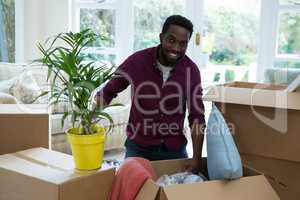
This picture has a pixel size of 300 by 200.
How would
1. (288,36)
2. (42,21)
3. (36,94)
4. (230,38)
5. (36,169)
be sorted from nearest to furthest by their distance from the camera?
(36,169), (36,94), (288,36), (42,21), (230,38)

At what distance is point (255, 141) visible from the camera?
1.68m

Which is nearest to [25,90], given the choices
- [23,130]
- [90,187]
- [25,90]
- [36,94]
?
[25,90]

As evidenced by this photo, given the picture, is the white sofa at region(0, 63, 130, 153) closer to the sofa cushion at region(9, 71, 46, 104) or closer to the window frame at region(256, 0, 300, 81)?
the sofa cushion at region(9, 71, 46, 104)

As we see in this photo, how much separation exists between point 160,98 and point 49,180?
2.38ft

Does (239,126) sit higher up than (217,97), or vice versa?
(217,97)

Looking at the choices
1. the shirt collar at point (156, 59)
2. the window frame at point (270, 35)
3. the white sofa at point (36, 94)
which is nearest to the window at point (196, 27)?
the window frame at point (270, 35)

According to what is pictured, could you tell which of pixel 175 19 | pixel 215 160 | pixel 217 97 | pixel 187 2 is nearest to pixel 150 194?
pixel 215 160

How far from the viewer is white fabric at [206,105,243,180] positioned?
1404 mm

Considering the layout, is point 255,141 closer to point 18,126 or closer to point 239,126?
point 239,126

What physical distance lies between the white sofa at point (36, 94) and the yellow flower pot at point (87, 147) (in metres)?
1.97

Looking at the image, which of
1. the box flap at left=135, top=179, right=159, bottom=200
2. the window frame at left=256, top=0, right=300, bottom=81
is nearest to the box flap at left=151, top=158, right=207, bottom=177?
the box flap at left=135, top=179, right=159, bottom=200

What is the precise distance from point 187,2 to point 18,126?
10.7 feet

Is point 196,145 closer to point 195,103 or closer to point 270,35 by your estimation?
point 195,103

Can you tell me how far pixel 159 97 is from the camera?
73.0 inches
